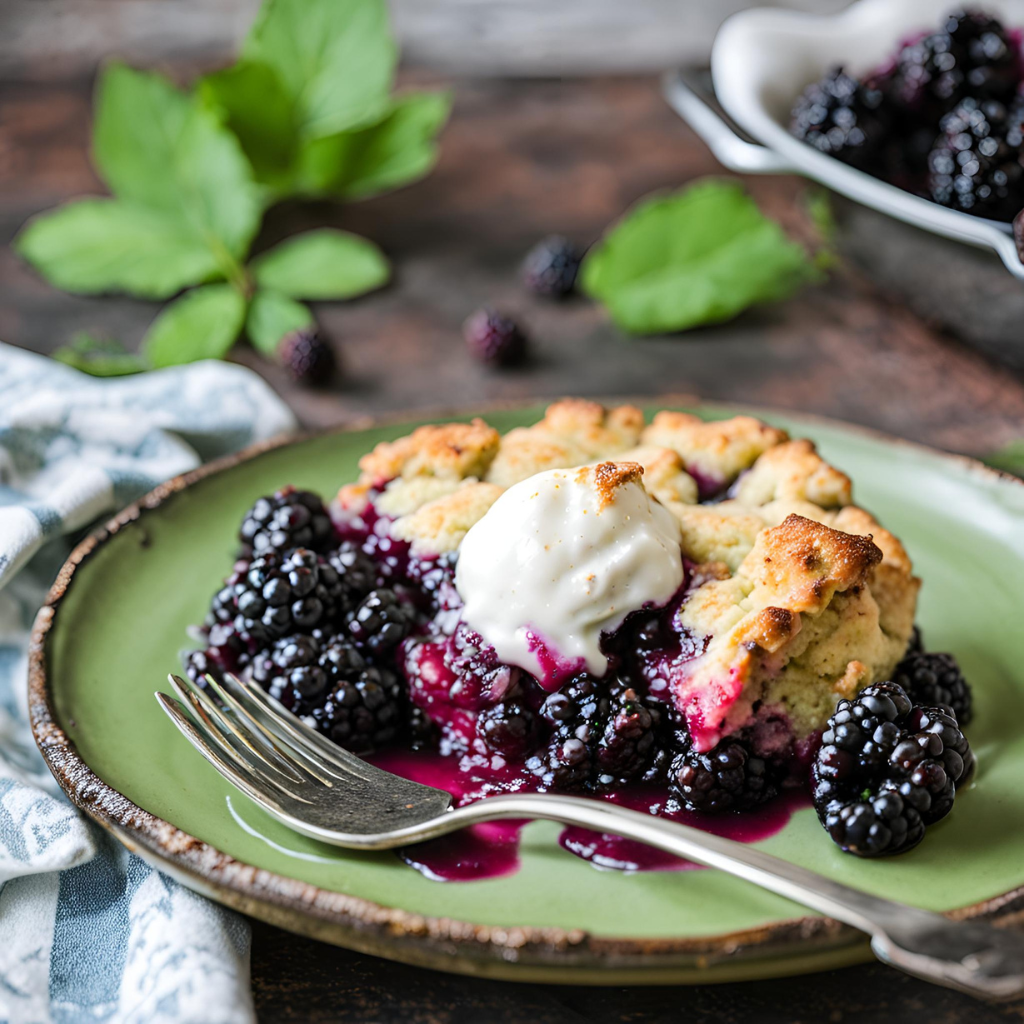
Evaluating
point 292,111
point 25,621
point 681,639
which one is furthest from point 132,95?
point 681,639

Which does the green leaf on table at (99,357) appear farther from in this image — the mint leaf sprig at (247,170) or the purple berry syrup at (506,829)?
the purple berry syrup at (506,829)

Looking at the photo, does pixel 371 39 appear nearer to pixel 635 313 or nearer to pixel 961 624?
pixel 635 313

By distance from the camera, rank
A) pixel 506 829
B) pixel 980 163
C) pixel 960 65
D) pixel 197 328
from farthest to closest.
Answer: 1. pixel 197 328
2. pixel 960 65
3. pixel 980 163
4. pixel 506 829

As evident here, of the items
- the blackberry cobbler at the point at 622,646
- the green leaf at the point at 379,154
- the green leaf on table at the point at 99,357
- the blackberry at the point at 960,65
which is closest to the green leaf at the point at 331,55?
the green leaf at the point at 379,154

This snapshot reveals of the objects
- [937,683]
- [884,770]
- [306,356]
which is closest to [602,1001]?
[884,770]

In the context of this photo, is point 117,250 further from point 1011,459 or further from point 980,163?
point 1011,459

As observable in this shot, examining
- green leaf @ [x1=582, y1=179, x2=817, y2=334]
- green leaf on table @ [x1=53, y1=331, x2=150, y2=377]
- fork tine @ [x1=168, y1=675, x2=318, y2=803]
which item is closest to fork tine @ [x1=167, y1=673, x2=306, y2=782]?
fork tine @ [x1=168, y1=675, x2=318, y2=803]

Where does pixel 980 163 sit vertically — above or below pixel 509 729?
above
